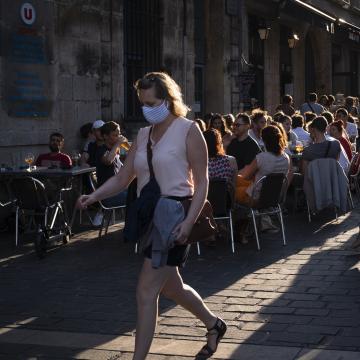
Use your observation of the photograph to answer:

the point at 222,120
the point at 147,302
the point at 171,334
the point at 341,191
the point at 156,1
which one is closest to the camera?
the point at 147,302

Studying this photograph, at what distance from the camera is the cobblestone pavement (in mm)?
5680

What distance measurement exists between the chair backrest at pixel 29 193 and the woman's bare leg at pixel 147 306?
487 centimetres

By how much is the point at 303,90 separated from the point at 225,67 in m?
8.55

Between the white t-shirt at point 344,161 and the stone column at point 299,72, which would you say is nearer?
the white t-shirt at point 344,161

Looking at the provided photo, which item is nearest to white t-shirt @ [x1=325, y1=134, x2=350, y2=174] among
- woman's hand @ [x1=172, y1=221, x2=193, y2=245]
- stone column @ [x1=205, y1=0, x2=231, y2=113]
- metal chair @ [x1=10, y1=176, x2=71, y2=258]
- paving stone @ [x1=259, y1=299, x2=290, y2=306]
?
metal chair @ [x1=10, y1=176, x2=71, y2=258]

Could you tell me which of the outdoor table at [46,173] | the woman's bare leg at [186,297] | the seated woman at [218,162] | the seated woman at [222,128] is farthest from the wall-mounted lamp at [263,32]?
the woman's bare leg at [186,297]

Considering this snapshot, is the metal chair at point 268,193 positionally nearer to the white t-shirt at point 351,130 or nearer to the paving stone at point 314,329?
the paving stone at point 314,329

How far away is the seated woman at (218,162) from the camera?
9570 millimetres

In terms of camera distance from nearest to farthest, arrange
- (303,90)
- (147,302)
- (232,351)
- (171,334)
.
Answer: (147,302) < (232,351) < (171,334) < (303,90)

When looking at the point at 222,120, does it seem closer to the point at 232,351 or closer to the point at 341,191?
the point at 341,191

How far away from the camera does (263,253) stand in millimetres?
9305

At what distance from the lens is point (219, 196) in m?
9.43

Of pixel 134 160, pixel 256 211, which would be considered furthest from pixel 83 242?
pixel 134 160

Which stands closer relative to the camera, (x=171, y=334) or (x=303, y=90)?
(x=171, y=334)
